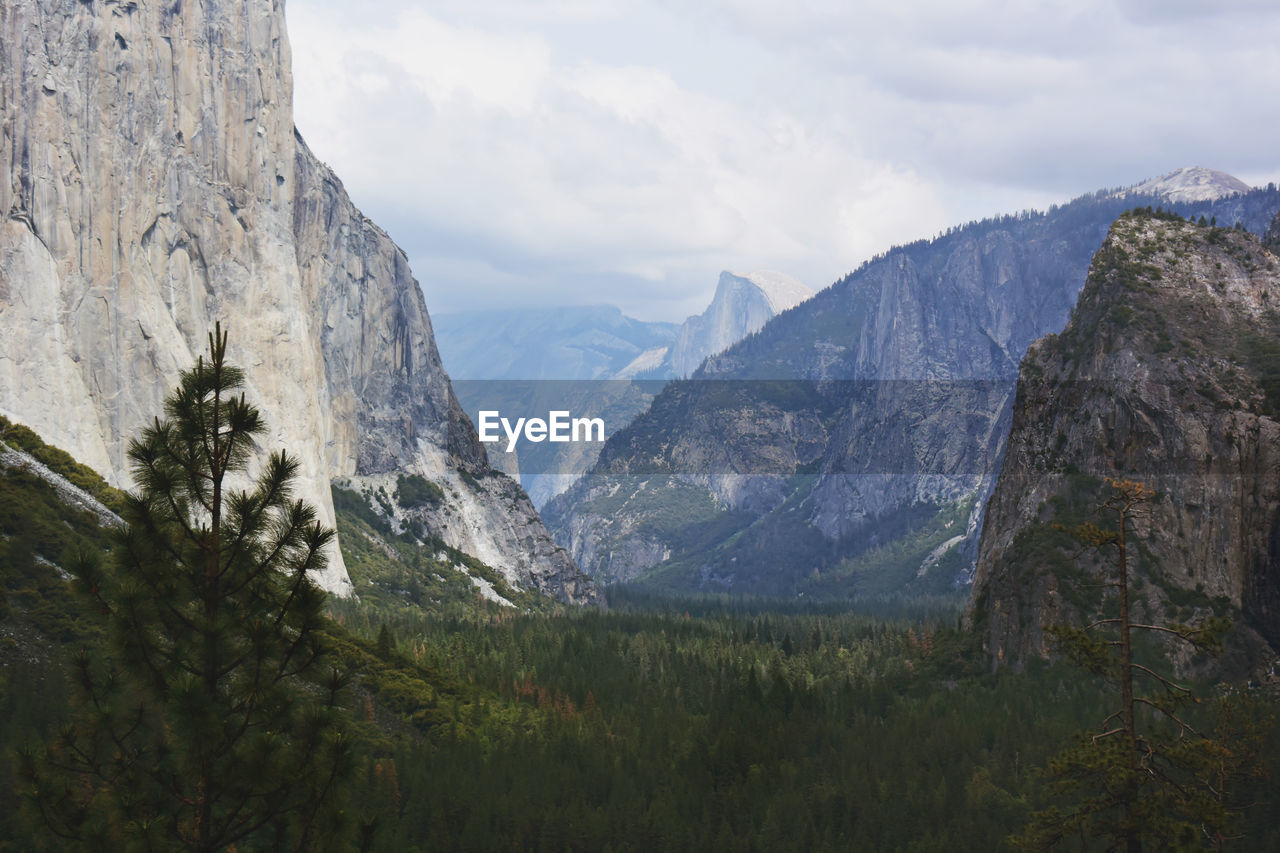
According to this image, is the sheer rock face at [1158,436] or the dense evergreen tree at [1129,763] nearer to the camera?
the dense evergreen tree at [1129,763]

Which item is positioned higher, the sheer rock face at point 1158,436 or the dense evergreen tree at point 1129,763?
the sheer rock face at point 1158,436

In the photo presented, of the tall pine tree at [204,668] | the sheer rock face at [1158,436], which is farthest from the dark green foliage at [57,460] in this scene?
the sheer rock face at [1158,436]

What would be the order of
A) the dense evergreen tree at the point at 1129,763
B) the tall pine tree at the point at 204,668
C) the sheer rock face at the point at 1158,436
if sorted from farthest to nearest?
the sheer rock face at the point at 1158,436
the dense evergreen tree at the point at 1129,763
the tall pine tree at the point at 204,668

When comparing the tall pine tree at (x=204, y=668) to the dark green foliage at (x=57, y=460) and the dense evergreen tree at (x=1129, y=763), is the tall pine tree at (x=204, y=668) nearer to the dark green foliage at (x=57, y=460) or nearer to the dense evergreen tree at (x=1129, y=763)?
the dense evergreen tree at (x=1129, y=763)

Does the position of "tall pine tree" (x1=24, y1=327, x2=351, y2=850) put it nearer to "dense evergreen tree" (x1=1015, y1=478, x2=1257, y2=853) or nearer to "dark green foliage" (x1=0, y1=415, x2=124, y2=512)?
"dense evergreen tree" (x1=1015, y1=478, x2=1257, y2=853)

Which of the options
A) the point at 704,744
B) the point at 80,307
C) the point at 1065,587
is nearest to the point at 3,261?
the point at 80,307

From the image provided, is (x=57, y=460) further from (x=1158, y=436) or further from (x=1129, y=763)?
(x=1158, y=436)

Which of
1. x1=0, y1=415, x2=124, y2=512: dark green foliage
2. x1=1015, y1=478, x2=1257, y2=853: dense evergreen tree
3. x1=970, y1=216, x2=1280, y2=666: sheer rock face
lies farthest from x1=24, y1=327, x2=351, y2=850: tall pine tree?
x1=970, y1=216, x2=1280, y2=666: sheer rock face
